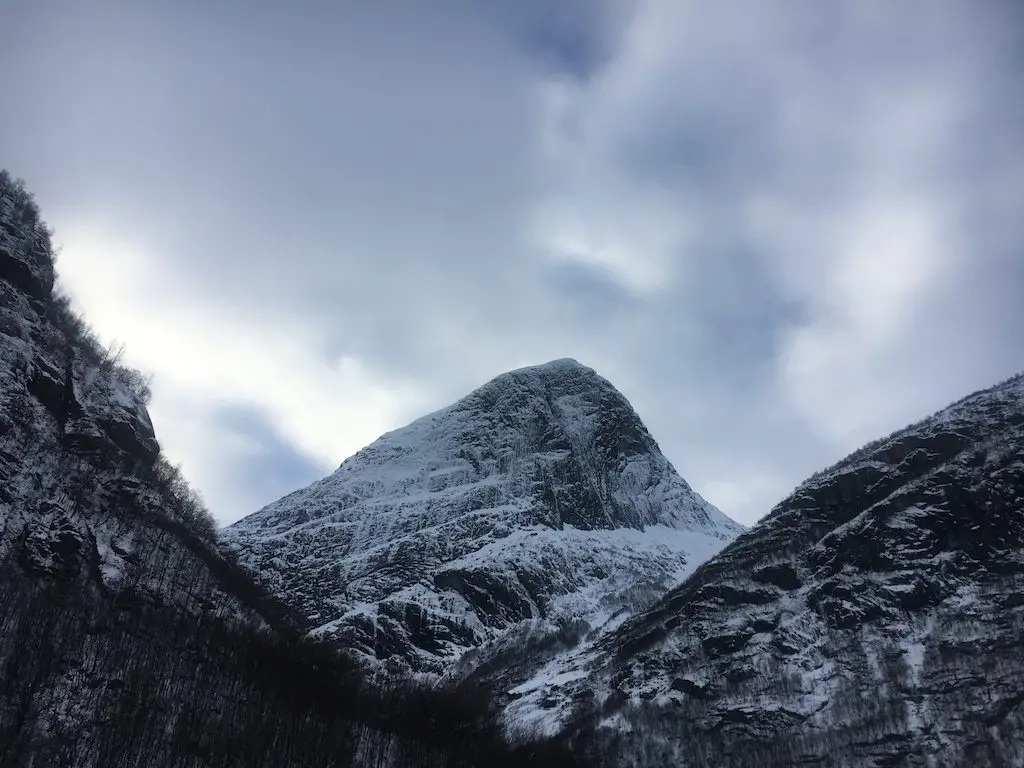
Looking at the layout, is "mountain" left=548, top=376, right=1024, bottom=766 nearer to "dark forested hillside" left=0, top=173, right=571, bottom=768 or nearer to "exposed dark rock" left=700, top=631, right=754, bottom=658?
"exposed dark rock" left=700, top=631, right=754, bottom=658

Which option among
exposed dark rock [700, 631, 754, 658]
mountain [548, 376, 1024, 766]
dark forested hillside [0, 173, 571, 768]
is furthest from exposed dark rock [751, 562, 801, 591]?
dark forested hillside [0, 173, 571, 768]

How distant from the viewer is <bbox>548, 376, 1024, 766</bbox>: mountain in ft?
427

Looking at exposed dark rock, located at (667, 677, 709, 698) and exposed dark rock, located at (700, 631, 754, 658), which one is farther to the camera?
exposed dark rock, located at (700, 631, 754, 658)

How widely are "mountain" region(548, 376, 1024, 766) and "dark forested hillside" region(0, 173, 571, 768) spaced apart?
32.6 metres

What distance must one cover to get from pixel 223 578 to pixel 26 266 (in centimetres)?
7126

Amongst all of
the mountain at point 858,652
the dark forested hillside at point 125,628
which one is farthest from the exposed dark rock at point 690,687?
the dark forested hillside at point 125,628

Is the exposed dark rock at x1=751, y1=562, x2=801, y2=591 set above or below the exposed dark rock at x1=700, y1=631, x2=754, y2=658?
above

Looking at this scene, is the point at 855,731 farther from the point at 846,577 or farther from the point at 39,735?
the point at 39,735

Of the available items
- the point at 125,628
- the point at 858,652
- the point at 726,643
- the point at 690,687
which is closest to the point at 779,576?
the point at 726,643

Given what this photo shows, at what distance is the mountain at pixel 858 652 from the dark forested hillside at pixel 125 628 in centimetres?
3256

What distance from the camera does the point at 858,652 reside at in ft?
505

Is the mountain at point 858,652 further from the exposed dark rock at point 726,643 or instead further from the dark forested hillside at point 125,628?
the dark forested hillside at point 125,628

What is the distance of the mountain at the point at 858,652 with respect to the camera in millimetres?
130125

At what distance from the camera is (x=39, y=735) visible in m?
75.8
